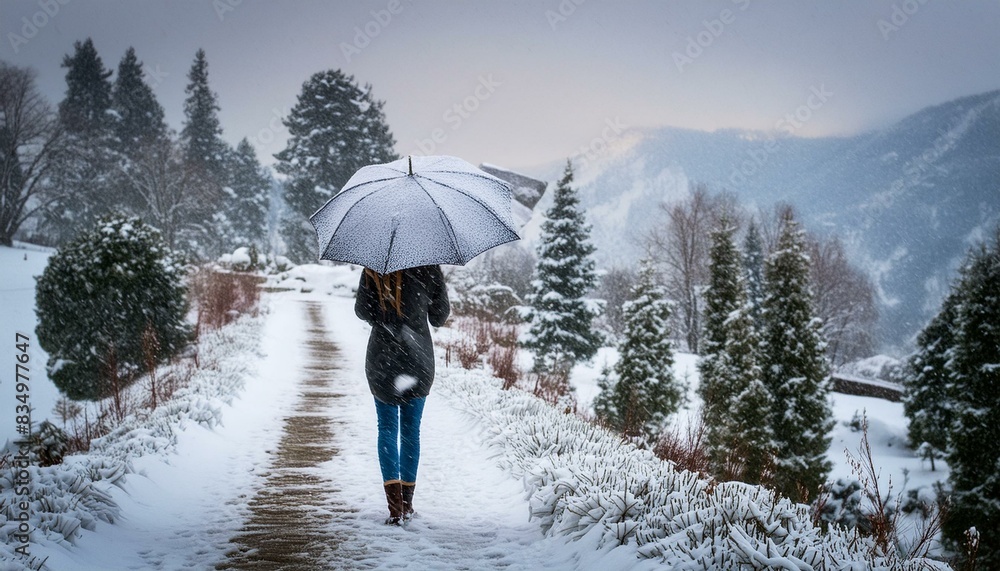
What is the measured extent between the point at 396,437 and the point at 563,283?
14349mm

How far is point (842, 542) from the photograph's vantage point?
2.59 metres

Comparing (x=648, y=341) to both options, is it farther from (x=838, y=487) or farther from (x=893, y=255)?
(x=893, y=255)

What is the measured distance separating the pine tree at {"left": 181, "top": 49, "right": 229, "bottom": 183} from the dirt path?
132 feet

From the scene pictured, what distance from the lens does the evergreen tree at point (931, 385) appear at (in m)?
17.3

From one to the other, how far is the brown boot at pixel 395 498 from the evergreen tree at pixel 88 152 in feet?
111

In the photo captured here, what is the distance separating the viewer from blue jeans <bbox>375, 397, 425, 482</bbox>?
3.42m

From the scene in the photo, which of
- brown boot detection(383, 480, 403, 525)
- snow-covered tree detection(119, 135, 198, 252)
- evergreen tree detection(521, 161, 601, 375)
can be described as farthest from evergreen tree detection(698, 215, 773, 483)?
snow-covered tree detection(119, 135, 198, 252)

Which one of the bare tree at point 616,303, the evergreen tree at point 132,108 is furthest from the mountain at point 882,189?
the evergreen tree at point 132,108

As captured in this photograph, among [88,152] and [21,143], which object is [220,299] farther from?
[88,152]

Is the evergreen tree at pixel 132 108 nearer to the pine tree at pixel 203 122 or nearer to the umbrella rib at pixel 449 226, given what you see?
the pine tree at pixel 203 122

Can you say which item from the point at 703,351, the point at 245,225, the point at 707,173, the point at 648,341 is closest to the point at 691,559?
the point at 648,341

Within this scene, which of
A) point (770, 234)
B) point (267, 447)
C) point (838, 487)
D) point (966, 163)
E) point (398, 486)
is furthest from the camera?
point (966, 163)

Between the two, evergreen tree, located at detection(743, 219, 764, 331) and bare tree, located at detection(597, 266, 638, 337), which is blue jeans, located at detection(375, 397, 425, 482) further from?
bare tree, located at detection(597, 266, 638, 337)

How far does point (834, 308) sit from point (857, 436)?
51.1 ft
